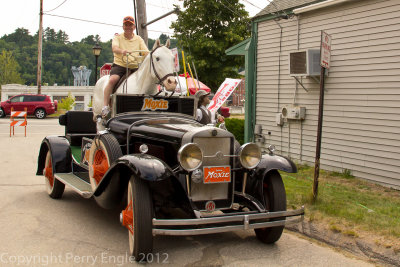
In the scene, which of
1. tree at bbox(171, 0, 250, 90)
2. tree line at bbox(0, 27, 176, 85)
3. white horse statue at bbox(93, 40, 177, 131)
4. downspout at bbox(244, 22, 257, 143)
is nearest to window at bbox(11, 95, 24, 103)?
tree at bbox(171, 0, 250, 90)

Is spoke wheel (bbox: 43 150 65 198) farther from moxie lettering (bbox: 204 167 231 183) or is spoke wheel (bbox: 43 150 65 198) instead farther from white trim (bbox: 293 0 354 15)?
white trim (bbox: 293 0 354 15)

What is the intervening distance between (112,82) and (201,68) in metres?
22.3

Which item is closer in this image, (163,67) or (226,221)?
(226,221)

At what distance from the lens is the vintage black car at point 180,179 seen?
396cm

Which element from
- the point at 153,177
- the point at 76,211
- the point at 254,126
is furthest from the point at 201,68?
the point at 153,177

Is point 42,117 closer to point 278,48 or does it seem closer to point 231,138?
point 278,48

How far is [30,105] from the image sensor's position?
28.7m

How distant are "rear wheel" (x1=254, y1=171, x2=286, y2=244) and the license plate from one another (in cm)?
53

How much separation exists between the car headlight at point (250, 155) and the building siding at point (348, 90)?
4.49 m

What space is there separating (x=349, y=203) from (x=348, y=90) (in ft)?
12.0

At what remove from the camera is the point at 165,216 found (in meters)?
4.71

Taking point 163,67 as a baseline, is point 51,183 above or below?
below

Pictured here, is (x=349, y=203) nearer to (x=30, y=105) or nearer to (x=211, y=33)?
(x=211, y=33)

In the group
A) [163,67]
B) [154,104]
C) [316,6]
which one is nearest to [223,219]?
[154,104]
